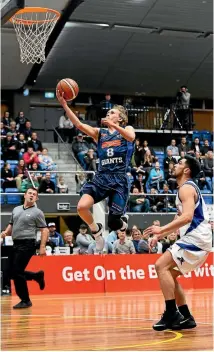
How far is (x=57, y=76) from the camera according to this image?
29.6 metres

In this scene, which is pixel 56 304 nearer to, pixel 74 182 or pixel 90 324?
pixel 90 324

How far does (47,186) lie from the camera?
67.8ft

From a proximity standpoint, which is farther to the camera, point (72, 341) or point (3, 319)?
point (3, 319)

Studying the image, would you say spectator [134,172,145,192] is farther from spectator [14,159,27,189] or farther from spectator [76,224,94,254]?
spectator [76,224,94,254]

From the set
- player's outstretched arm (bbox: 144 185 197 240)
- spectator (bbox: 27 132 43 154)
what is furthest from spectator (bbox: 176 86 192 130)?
player's outstretched arm (bbox: 144 185 197 240)

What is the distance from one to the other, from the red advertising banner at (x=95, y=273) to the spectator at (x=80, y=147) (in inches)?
320

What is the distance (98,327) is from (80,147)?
17.0m

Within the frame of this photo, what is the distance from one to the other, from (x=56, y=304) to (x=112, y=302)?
103cm

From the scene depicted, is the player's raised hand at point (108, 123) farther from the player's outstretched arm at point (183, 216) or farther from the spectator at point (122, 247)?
the spectator at point (122, 247)

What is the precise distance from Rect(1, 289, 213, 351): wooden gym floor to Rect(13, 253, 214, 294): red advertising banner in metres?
2.82

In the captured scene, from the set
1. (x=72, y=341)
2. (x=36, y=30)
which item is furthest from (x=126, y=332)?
(x=36, y=30)

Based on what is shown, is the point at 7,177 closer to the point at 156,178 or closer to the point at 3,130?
the point at 3,130

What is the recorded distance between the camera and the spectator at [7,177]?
2064 cm

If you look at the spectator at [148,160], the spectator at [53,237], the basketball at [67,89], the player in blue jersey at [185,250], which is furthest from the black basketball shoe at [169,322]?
the spectator at [148,160]
